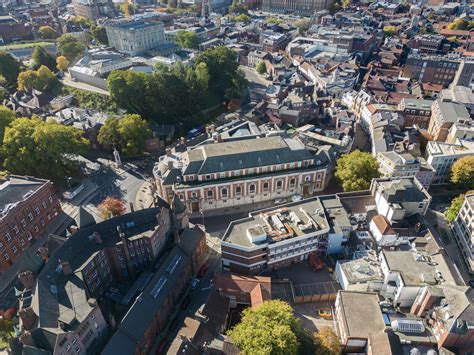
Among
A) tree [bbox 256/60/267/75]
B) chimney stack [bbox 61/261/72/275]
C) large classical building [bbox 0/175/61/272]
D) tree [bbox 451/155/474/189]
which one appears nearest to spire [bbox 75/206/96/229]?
chimney stack [bbox 61/261/72/275]

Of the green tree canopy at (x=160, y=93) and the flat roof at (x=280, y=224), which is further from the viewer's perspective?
the green tree canopy at (x=160, y=93)

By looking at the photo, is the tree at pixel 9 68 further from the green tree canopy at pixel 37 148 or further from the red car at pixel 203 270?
the red car at pixel 203 270

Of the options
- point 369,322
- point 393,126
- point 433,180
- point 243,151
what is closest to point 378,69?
point 393,126

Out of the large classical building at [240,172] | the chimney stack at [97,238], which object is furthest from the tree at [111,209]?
the chimney stack at [97,238]

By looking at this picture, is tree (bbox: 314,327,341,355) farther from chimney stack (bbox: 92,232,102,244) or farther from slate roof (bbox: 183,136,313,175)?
slate roof (bbox: 183,136,313,175)

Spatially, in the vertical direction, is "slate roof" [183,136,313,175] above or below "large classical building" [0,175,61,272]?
above

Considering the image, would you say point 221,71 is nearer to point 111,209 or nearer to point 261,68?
point 261,68
